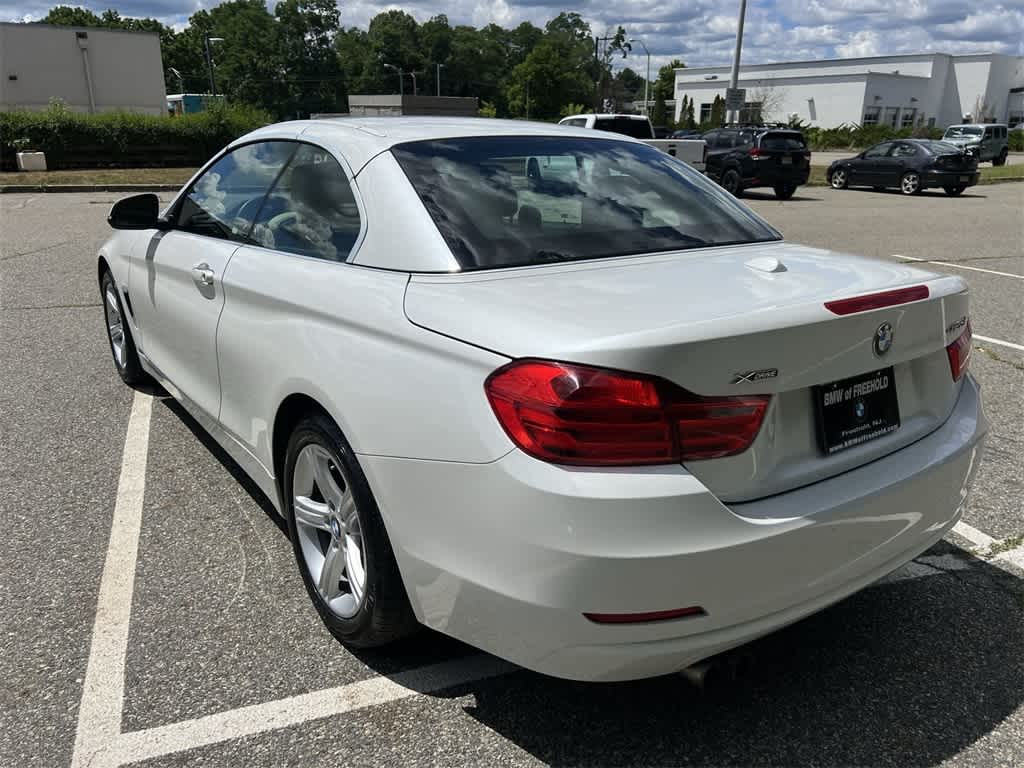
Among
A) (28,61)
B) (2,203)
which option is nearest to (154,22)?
(28,61)

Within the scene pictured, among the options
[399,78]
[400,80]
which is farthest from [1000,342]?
[399,78]

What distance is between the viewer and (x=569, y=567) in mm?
1819

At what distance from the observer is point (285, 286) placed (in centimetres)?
273

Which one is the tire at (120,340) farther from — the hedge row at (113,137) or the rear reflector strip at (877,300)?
the hedge row at (113,137)

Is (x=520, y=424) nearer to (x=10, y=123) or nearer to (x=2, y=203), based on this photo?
(x=2, y=203)

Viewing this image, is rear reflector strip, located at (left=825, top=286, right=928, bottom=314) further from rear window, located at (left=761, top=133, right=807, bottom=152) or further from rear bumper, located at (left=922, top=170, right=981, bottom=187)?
rear bumper, located at (left=922, top=170, right=981, bottom=187)

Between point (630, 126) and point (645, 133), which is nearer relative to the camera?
point (630, 126)

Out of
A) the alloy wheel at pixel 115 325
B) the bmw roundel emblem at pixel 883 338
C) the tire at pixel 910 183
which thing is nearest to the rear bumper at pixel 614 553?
the bmw roundel emblem at pixel 883 338

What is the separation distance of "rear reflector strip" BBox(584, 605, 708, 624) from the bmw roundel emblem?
845 mm

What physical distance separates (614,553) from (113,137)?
26.8m

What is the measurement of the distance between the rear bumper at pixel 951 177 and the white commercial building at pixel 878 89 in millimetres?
53920

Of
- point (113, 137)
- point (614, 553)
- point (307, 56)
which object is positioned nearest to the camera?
point (614, 553)

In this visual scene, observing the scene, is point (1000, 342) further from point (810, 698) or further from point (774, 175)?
point (774, 175)

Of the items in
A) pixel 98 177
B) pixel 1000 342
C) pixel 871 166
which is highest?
pixel 871 166
